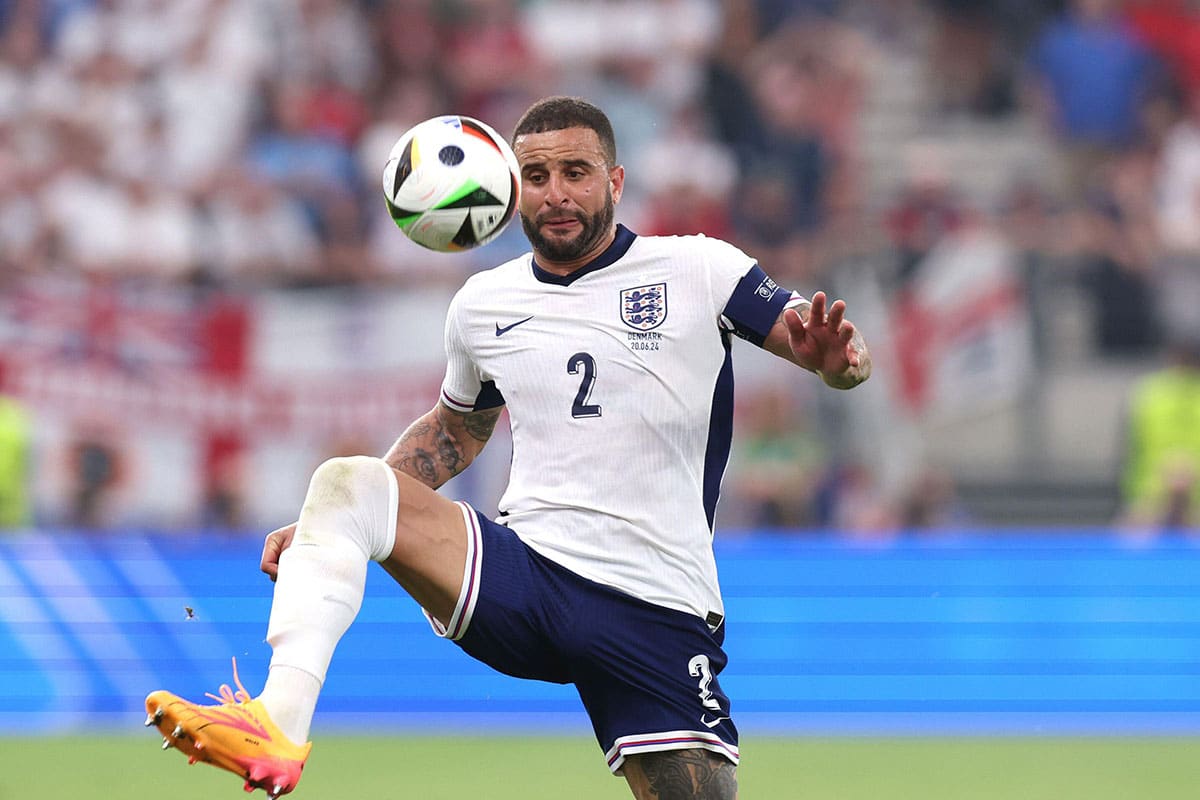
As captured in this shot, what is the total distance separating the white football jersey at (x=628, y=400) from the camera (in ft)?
18.4

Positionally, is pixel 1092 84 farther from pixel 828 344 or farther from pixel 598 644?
pixel 598 644

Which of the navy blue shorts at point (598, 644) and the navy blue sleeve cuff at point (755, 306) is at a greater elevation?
the navy blue sleeve cuff at point (755, 306)

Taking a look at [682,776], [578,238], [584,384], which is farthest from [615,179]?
[682,776]

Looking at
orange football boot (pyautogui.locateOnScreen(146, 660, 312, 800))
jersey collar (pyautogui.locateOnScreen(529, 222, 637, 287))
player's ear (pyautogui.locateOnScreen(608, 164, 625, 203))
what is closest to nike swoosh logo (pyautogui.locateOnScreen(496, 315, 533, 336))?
jersey collar (pyautogui.locateOnScreen(529, 222, 637, 287))

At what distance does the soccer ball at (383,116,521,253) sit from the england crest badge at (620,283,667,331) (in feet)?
1.45

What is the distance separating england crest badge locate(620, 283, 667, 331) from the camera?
5.71m

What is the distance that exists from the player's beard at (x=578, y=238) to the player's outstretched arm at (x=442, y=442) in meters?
0.62

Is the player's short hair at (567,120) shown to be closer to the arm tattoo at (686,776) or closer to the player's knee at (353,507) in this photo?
the player's knee at (353,507)

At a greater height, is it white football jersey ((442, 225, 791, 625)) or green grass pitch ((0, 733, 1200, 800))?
white football jersey ((442, 225, 791, 625))

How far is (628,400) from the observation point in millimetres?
5645

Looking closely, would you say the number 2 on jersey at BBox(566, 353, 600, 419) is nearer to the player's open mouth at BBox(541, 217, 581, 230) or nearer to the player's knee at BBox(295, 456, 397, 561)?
the player's open mouth at BBox(541, 217, 581, 230)

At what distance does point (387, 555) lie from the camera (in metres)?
5.25

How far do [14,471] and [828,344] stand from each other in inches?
377

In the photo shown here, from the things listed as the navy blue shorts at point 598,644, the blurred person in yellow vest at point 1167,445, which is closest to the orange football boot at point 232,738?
the navy blue shorts at point 598,644
